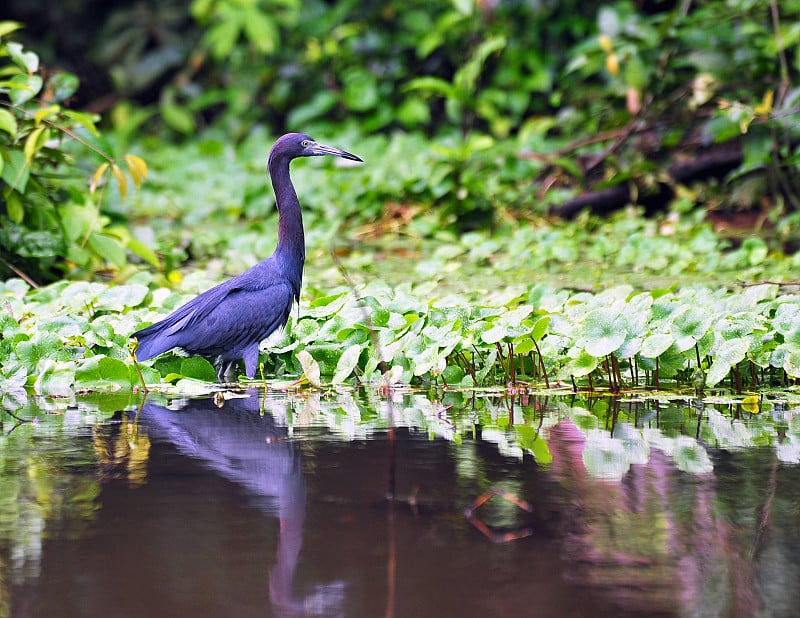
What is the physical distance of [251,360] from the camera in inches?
169

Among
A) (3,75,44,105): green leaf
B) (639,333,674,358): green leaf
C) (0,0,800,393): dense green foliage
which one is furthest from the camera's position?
(3,75,44,105): green leaf

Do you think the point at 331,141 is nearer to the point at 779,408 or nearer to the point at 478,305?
the point at 478,305

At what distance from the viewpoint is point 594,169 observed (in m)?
8.66

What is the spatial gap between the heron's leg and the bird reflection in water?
0.15 meters

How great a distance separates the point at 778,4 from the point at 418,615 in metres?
6.67

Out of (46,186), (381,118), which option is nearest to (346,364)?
(46,186)

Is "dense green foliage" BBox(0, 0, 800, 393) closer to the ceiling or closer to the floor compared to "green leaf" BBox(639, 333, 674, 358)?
closer to the ceiling

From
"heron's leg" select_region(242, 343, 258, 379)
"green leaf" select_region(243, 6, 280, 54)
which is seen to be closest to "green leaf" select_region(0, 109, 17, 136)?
"heron's leg" select_region(242, 343, 258, 379)

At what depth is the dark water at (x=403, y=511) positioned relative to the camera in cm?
216

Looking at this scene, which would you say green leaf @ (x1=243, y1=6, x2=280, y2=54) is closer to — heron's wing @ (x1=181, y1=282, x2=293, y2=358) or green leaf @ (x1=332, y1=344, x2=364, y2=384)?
heron's wing @ (x1=181, y1=282, x2=293, y2=358)

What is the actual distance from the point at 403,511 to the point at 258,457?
649 millimetres

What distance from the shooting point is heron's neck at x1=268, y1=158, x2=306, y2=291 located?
15.0 feet

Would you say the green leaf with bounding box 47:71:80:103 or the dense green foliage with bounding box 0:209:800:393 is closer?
the dense green foliage with bounding box 0:209:800:393

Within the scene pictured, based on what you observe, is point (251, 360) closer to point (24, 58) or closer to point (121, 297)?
point (121, 297)
